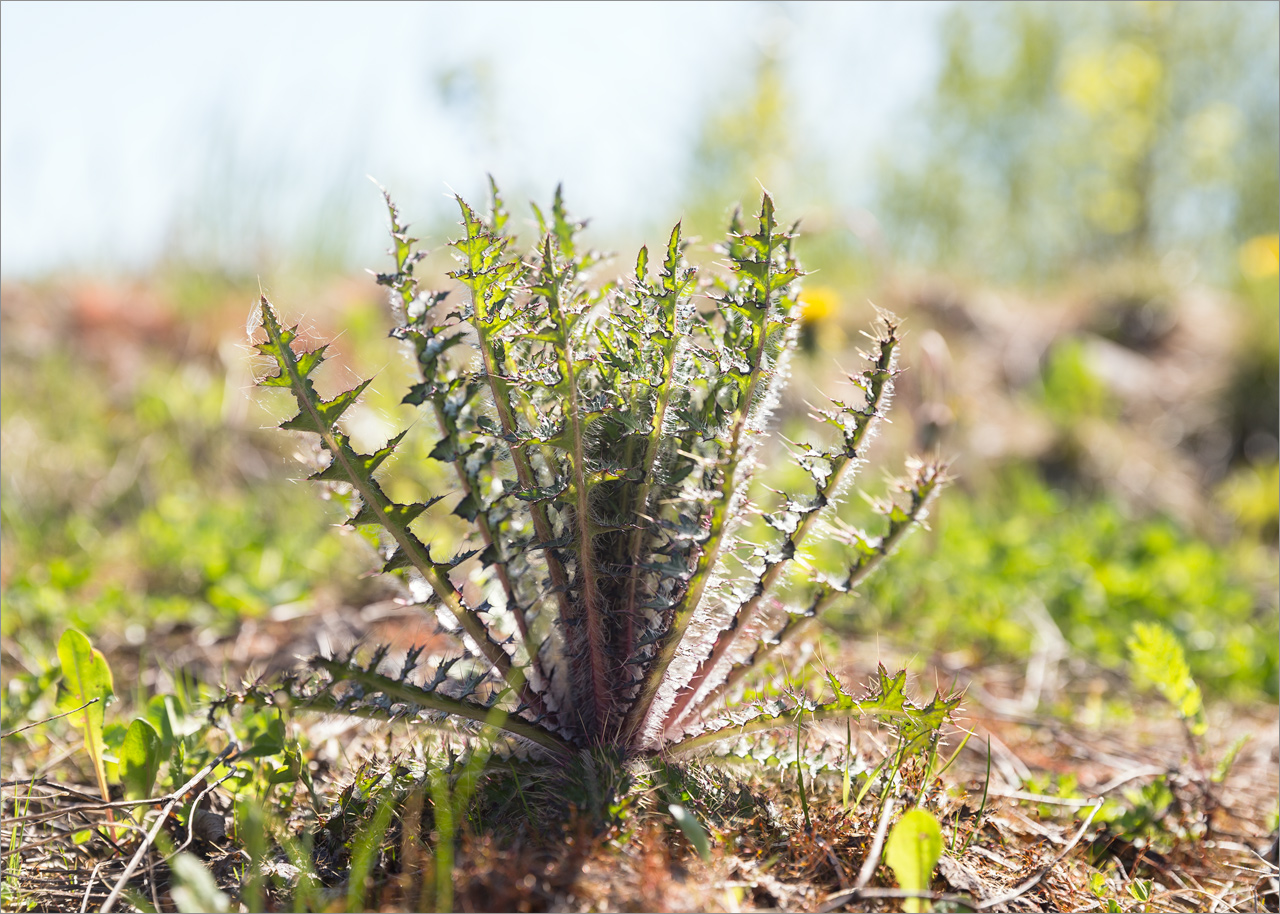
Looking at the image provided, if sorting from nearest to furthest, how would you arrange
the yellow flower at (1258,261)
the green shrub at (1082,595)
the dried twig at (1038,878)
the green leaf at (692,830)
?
the green leaf at (692,830) → the dried twig at (1038,878) → the green shrub at (1082,595) → the yellow flower at (1258,261)

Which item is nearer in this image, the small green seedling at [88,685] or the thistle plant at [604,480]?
the thistle plant at [604,480]

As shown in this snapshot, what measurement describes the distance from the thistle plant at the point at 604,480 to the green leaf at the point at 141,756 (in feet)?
1.21

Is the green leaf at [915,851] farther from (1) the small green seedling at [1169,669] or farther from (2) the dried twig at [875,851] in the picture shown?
(1) the small green seedling at [1169,669]

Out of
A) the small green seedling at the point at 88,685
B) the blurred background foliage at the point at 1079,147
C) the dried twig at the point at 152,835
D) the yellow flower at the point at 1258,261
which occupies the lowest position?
the dried twig at the point at 152,835

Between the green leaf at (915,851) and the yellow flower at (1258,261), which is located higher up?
the yellow flower at (1258,261)

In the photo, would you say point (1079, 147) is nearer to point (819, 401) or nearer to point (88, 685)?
point (819, 401)

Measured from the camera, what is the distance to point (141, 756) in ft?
5.06

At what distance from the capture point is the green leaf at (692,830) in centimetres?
119

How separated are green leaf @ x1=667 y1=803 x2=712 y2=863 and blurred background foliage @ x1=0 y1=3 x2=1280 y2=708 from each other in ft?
2.22

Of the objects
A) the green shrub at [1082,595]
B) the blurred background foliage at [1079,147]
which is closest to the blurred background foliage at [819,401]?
the green shrub at [1082,595]

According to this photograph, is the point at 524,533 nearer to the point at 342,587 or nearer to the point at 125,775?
the point at 125,775

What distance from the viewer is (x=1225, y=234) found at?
51.0 ft

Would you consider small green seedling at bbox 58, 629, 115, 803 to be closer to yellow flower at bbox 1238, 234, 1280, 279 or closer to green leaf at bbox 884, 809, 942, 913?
green leaf at bbox 884, 809, 942, 913

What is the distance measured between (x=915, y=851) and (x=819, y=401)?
4628 mm
